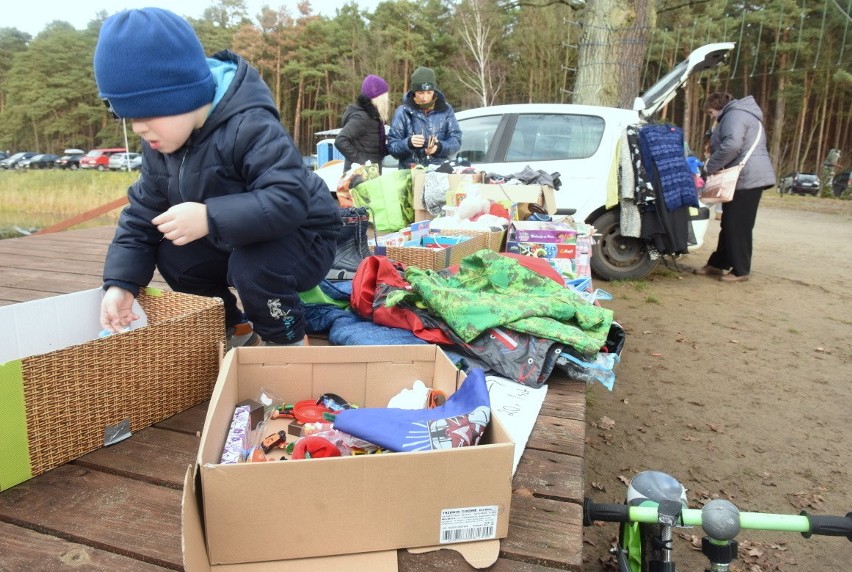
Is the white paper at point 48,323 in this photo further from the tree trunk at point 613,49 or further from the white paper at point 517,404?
the tree trunk at point 613,49

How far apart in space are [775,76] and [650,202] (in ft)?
89.9

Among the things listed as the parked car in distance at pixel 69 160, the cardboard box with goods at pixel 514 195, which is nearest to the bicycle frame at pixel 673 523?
the cardboard box with goods at pixel 514 195

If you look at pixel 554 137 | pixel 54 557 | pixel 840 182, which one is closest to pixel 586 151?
pixel 554 137

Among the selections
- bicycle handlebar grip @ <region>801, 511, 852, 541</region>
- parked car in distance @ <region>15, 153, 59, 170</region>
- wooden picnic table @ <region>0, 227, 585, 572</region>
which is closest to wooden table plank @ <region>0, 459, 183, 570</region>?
wooden picnic table @ <region>0, 227, 585, 572</region>

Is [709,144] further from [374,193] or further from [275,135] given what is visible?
[275,135]

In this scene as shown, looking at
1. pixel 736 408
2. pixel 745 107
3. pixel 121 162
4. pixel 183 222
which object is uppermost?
pixel 745 107

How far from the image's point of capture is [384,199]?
14.2 ft

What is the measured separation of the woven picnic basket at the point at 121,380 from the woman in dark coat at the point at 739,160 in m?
5.09

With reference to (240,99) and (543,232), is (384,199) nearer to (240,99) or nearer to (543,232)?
(543,232)

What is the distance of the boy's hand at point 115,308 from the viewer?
5.41ft

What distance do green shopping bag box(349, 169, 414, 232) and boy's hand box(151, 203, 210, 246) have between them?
2.88 metres

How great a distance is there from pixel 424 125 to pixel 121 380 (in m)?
3.88

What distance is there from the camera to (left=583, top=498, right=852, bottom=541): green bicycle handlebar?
48.1 inches

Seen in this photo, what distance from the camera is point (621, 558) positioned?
1.44 metres
